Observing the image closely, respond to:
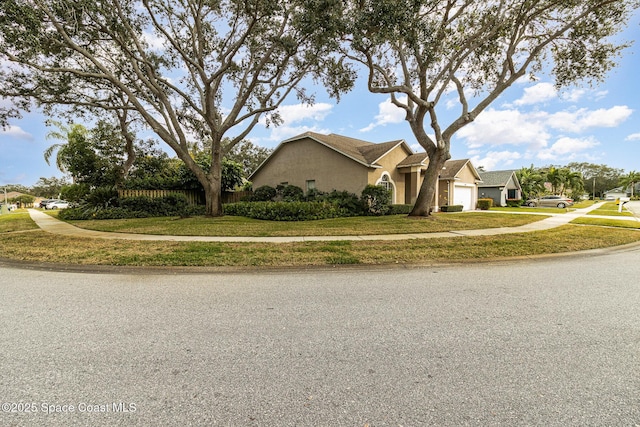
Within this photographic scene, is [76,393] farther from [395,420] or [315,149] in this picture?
[315,149]

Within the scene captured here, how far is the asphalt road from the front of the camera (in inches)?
78.4

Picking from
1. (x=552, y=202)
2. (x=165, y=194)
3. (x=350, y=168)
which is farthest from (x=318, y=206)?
(x=552, y=202)

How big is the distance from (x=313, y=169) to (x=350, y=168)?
3090 mm

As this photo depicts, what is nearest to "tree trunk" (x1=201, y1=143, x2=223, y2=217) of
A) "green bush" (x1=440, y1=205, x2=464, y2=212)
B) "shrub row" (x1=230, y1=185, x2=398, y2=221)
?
"shrub row" (x1=230, y1=185, x2=398, y2=221)

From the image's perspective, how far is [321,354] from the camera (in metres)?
2.71

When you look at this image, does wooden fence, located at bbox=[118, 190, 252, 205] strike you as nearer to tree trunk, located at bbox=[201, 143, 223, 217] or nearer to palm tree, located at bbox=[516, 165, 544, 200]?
tree trunk, located at bbox=[201, 143, 223, 217]

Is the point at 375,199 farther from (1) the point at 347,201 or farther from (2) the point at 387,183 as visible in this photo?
(2) the point at 387,183

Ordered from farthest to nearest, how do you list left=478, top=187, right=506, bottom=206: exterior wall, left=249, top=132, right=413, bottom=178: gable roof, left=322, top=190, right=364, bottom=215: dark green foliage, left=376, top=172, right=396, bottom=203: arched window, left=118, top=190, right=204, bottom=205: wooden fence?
left=478, top=187, right=506, bottom=206: exterior wall < left=376, top=172, right=396, bottom=203: arched window < left=249, top=132, right=413, bottom=178: gable roof < left=118, top=190, right=204, bottom=205: wooden fence < left=322, top=190, right=364, bottom=215: dark green foliage

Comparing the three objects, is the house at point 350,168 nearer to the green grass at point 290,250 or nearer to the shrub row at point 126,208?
the shrub row at point 126,208

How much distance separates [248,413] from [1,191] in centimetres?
11327

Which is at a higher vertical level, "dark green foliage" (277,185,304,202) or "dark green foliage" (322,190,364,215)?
"dark green foliage" (277,185,304,202)

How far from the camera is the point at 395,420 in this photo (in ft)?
6.23

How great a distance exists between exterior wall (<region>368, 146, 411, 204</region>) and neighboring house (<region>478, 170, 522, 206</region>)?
1885cm

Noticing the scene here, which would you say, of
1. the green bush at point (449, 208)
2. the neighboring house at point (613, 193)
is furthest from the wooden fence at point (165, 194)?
the neighboring house at point (613, 193)
